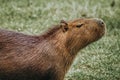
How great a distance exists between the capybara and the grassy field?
155 cm

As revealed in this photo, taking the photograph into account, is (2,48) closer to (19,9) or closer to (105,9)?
(19,9)

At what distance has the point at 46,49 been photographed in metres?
6.93

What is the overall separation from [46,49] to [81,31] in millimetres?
572

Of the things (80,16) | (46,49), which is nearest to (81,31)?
(46,49)

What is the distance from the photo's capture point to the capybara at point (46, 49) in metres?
6.75

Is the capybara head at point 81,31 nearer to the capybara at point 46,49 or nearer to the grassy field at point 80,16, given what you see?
the capybara at point 46,49

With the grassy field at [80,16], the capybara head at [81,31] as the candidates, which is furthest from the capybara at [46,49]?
the grassy field at [80,16]

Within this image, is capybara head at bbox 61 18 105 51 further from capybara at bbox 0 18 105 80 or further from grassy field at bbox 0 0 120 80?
grassy field at bbox 0 0 120 80

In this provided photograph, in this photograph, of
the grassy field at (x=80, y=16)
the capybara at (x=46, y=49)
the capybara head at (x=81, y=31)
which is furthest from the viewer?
the grassy field at (x=80, y=16)

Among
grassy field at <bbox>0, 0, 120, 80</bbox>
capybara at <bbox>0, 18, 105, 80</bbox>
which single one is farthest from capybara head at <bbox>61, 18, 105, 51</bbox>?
grassy field at <bbox>0, 0, 120, 80</bbox>

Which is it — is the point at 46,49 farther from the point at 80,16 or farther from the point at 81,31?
the point at 80,16

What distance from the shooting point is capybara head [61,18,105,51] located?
22.8 feet

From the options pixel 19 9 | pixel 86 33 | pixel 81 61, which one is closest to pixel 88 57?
pixel 81 61

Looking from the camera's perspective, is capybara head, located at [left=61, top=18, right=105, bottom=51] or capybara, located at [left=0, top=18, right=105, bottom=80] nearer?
capybara, located at [left=0, top=18, right=105, bottom=80]
